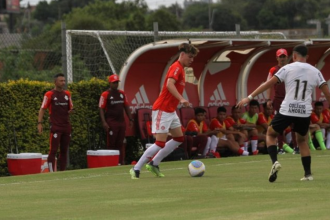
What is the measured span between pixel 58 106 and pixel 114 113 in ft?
6.70

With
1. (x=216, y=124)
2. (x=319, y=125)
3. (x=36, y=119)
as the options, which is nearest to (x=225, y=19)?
(x=319, y=125)

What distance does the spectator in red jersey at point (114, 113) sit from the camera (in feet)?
69.9

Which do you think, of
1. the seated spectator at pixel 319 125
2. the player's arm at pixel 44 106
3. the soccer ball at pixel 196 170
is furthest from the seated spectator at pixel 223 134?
the soccer ball at pixel 196 170

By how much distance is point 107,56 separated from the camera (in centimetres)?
2481

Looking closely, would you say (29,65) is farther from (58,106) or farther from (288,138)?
(58,106)

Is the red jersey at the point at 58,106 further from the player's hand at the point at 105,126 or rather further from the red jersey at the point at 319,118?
the red jersey at the point at 319,118

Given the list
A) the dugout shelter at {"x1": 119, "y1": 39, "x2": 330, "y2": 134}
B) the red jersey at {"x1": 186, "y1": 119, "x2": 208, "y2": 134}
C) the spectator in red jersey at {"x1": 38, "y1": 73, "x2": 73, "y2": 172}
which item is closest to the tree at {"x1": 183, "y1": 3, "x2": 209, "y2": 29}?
the dugout shelter at {"x1": 119, "y1": 39, "x2": 330, "y2": 134}

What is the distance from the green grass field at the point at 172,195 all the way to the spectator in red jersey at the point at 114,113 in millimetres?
3630

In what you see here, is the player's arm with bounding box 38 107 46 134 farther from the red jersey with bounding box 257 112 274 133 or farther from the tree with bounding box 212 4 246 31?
the tree with bounding box 212 4 246 31

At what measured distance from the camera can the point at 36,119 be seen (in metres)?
20.5

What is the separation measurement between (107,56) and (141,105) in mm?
2129

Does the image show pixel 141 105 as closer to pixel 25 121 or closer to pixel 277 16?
pixel 25 121

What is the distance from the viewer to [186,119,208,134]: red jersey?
22516 mm

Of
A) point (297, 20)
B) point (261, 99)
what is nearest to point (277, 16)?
point (297, 20)
